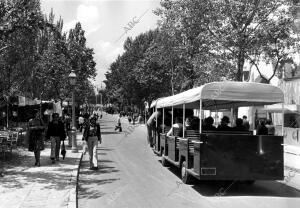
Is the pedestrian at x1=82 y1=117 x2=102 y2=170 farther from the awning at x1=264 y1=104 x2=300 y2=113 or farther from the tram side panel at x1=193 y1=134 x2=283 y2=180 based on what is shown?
the awning at x1=264 y1=104 x2=300 y2=113

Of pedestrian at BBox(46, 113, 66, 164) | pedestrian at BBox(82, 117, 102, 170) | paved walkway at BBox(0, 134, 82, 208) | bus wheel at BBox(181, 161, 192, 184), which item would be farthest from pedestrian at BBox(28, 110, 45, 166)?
bus wheel at BBox(181, 161, 192, 184)

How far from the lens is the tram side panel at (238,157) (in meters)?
9.92

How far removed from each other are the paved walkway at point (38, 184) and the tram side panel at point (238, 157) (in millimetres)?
2884

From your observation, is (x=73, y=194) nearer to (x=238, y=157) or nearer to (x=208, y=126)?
(x=238, y=157)

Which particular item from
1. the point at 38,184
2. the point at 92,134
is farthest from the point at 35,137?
the point at 38,184

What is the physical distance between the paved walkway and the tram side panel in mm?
2884

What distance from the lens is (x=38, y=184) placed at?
418 inches

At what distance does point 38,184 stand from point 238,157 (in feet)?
15.2

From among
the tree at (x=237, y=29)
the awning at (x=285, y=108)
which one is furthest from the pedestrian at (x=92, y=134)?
the awning at (x=285, y=108)

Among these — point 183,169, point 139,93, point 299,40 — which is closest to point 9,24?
point 183,169

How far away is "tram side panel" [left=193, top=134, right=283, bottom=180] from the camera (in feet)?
32.6

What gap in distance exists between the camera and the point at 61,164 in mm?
14609

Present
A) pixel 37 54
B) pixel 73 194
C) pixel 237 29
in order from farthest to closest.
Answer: pixel 37 54 → pixel 237 29 → pixel 73 194

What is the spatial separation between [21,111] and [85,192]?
2740cm
